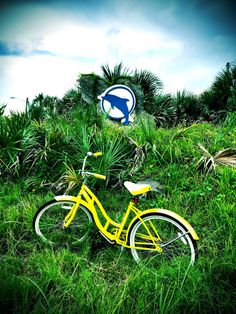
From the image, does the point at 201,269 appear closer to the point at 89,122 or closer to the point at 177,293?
the point at 177,293

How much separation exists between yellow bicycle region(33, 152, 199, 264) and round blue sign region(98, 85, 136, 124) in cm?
412

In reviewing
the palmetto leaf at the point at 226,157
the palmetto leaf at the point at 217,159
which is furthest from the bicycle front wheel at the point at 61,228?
the palmetto leaf at the point at 226,157

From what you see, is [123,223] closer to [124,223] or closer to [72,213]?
[124,223]

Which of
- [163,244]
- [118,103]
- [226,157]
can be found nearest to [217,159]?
[226,157]

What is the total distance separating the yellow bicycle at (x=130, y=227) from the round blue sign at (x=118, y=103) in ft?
13.5

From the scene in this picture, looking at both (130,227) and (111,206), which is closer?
(130,227)

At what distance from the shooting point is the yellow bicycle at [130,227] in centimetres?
285

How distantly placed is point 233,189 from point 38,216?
270 cm

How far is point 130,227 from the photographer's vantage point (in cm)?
297

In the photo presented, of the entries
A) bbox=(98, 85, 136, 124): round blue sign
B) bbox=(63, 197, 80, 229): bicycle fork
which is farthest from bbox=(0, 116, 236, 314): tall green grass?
bbox=(98, 85, 136, 124): round blue sign

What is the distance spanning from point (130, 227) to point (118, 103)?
527 cm

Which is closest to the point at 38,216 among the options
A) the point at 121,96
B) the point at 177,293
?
the point at 177,293

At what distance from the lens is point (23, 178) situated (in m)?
5.10

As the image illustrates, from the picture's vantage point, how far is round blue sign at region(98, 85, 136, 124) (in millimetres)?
7574
